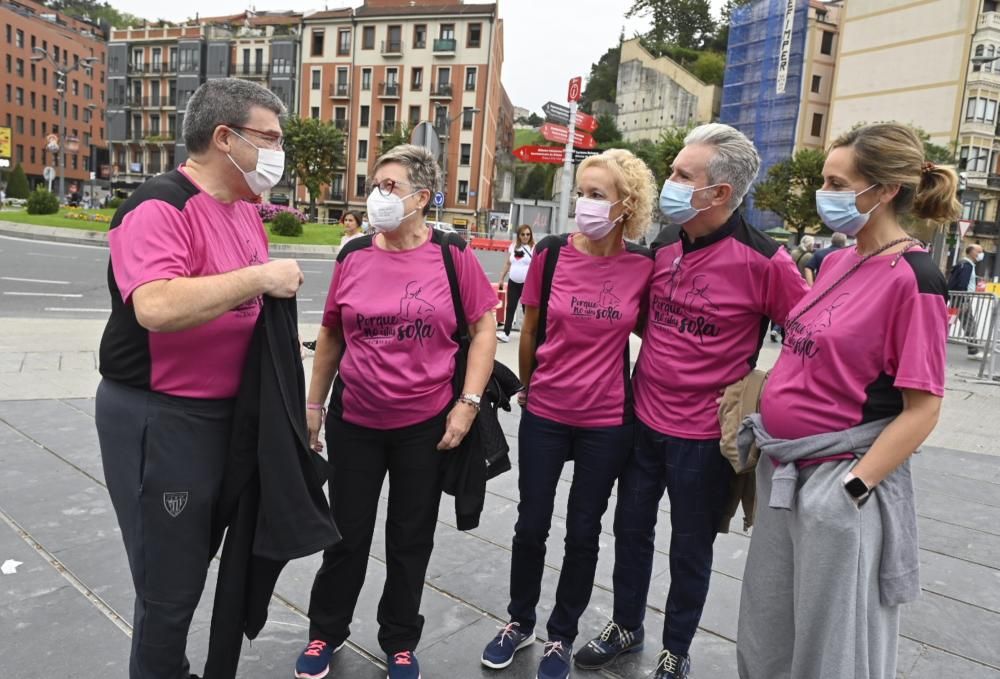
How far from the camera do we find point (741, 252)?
8.81 ft

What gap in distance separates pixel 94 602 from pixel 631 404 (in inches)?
96.0

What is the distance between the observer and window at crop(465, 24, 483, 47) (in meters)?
57.9

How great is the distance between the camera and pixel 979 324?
458 inches

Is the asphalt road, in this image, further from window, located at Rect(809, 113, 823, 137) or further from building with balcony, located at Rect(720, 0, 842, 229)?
window, located at Rect(809, 113, 823, 137)

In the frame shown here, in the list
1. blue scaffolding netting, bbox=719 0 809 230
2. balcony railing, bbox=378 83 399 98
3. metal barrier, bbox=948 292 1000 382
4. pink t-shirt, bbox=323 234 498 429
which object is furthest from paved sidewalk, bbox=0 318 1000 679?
balcony railing, bbox=378 83 399 98

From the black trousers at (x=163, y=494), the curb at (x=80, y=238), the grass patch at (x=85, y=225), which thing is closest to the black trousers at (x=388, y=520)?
the black trousers at (x=163, y=494)

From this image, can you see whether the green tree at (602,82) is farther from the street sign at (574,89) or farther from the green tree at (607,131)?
the street sign at (574,89)

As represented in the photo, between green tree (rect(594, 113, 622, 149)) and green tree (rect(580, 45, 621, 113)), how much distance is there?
681cm

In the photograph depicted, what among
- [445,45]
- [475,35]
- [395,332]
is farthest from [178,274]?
[445,45]

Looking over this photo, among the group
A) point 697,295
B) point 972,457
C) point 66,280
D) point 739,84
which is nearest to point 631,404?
point 697,295

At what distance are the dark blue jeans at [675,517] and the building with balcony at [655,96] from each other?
6574 centimetres

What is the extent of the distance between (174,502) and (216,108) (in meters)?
1.18

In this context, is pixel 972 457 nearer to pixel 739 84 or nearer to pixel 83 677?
pixel 83 677

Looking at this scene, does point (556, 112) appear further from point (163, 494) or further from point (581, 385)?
point (163, 494)
